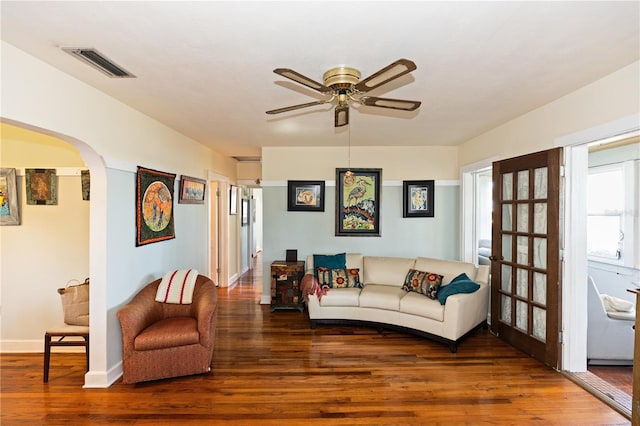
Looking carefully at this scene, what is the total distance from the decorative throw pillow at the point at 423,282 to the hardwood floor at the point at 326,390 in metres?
0.61

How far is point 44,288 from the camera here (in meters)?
3.48

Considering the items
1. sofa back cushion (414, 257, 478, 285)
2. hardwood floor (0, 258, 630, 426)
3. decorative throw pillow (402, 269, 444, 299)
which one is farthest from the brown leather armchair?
sofa back cushion (414, 257, 478, 285)

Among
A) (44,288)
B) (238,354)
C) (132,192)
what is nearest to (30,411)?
(44,288)

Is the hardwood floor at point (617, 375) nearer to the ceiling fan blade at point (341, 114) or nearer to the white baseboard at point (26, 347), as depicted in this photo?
the ceiling fan blade at point (341, 114)

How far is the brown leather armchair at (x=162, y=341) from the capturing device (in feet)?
9.15

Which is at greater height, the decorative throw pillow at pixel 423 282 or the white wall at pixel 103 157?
the white wall at pixel 103 157

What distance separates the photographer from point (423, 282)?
409cm

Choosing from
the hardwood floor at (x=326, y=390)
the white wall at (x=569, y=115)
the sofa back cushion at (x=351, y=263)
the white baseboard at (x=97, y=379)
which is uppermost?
the white wall at (x=569, y=115)

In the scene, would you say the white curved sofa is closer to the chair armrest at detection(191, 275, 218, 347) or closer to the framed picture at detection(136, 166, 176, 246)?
the chair armrest at detection(191, 275, 218, 347)

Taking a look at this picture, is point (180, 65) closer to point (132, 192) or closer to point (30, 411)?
point (132, 192)

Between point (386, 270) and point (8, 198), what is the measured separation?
14.9ft

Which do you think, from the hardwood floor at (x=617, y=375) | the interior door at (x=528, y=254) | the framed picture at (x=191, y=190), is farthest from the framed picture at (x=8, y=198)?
the hardwood floor at (x=617, y=375)

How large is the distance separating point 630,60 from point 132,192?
13.8 ft

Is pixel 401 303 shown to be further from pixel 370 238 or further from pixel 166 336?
pixel 166 336
